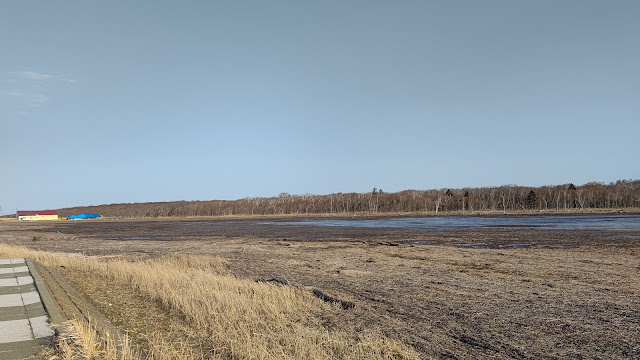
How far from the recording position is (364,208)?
11888 centimetres

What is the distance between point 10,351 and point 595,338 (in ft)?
28.3

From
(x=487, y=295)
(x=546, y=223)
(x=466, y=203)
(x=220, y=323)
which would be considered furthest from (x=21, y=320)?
(x=466, y=203)

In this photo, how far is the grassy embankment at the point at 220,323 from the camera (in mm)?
6508

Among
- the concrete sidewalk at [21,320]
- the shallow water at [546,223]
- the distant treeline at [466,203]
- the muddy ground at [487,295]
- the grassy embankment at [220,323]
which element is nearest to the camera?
the concrete sidewalk at [21,320]

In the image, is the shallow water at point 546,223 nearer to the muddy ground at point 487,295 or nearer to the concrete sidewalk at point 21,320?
the muddy ground at point 487,295

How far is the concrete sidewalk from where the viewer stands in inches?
225

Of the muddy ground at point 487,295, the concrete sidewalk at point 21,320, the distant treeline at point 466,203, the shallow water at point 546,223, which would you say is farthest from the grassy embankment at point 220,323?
the distant treeline at point 466,203

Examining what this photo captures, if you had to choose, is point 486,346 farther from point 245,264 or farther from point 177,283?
point 245,264

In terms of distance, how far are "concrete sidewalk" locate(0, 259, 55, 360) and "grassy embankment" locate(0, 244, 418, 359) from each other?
0.43 metres

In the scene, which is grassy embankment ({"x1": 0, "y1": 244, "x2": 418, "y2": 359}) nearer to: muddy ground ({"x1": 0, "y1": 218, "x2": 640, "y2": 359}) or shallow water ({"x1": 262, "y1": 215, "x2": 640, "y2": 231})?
muddy ground ({"x1": 0, "y1": 218, "x2": 640, "y2": 359})

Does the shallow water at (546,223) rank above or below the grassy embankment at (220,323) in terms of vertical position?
below

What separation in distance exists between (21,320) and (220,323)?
10.3ft

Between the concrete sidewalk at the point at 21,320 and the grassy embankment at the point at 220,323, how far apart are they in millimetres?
435

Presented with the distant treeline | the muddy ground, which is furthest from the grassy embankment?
the distant treeline
